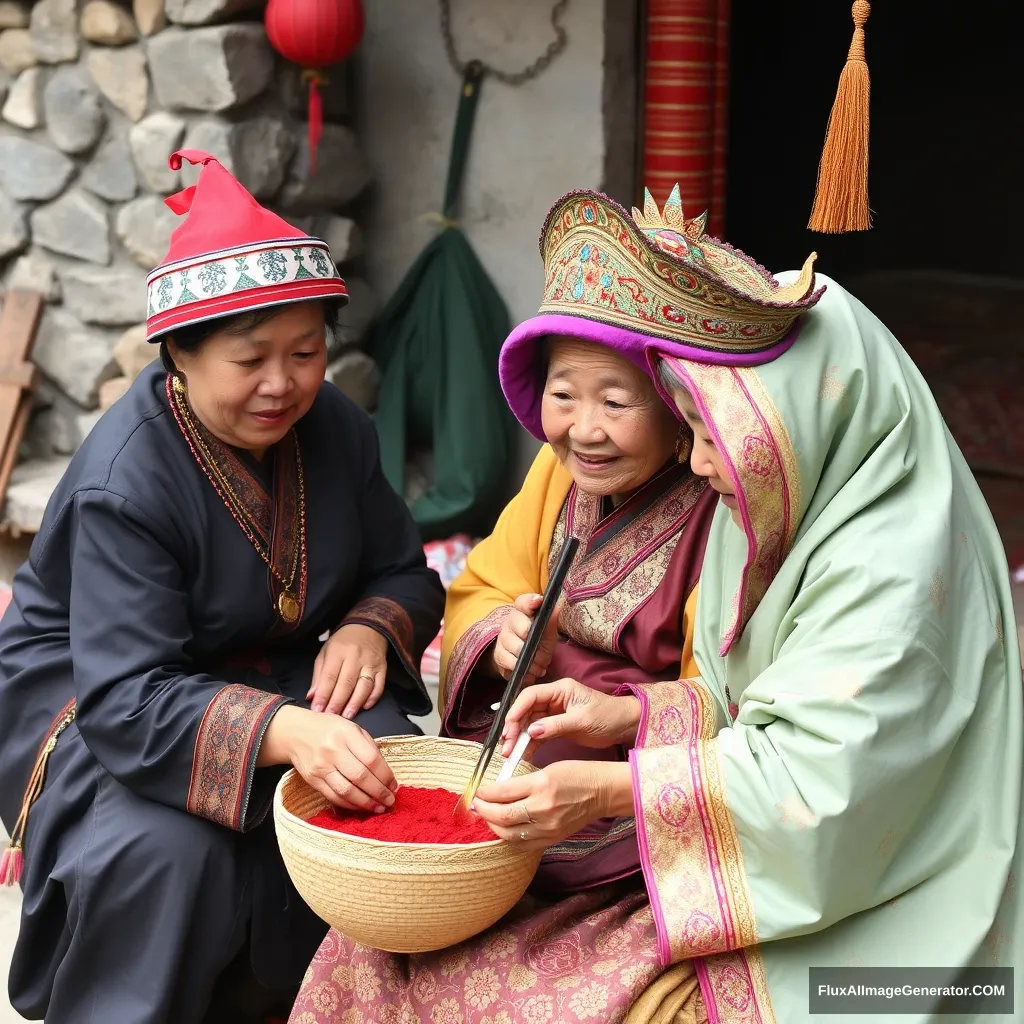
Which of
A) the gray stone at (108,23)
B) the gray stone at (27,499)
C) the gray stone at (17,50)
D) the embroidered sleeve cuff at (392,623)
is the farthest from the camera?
the gray stone at (27,499)

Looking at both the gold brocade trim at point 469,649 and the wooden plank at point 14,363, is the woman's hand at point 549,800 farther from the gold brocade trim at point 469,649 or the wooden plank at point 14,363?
the wooden plank at point 14,363

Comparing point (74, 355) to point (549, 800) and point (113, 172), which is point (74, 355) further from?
point (549, 800)

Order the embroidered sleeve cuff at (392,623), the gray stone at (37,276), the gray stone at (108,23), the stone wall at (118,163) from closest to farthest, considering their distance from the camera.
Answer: the embroidered sleeve cuff at (392,623), the stone wall at (118,163), the gray stone at (108,23), the gray stone at (37,276)

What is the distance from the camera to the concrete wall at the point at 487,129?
4.32 m

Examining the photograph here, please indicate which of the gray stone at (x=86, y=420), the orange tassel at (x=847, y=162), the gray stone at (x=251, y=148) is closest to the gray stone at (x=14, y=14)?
the gray stone at (x=251, y=148)

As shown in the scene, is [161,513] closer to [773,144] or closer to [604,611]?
[604,611]

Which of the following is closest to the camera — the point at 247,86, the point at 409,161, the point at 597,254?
the point at 597,254

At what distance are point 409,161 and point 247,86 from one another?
0.77 metres

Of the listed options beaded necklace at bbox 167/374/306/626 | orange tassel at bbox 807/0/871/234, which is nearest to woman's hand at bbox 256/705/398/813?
beaded necklace at bbox 167/374/306/626

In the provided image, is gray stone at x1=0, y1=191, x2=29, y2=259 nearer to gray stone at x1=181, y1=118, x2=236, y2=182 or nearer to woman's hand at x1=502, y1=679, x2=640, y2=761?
gray stone at x1=181, y1=118, x2=236, y2=182

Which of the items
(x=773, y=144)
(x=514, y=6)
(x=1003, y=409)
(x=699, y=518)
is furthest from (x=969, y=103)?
(x=699, y=518)

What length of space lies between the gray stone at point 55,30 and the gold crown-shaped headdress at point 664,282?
2.87 metres

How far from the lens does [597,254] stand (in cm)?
199

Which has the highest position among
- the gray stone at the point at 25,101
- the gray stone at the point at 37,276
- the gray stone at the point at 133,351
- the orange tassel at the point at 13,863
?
the gray stone at the point at 25,101
